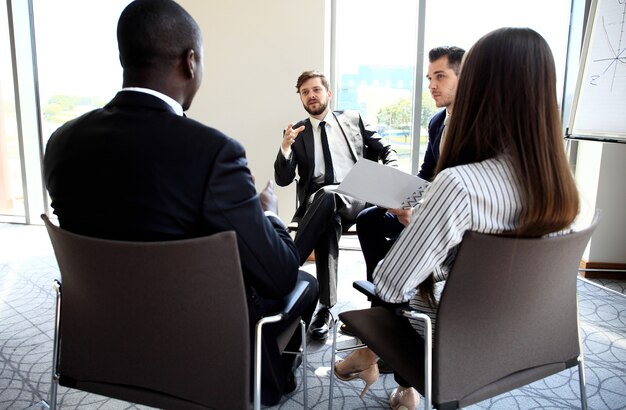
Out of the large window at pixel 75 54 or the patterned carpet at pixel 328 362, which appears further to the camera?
the large window at pixel 75 54

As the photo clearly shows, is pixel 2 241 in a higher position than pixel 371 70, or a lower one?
lower

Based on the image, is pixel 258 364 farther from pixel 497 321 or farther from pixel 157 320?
pixel 497 321

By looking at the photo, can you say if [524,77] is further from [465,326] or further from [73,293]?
[73,293]

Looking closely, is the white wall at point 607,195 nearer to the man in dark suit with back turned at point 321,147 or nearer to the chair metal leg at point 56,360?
the man in dark suit with back turned at point 321,147

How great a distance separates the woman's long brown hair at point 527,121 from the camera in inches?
42.0

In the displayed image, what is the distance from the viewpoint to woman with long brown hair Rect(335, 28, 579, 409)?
3.47 feet

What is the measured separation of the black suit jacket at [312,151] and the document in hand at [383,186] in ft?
4.28

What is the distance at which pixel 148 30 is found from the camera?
1.18 metres

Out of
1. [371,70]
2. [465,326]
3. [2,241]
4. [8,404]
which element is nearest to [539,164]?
[465,326]

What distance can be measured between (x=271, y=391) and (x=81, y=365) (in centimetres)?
51

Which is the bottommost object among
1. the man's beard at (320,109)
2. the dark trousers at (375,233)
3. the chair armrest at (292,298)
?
the dark trousers at (375,233)

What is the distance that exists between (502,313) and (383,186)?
0.57 m

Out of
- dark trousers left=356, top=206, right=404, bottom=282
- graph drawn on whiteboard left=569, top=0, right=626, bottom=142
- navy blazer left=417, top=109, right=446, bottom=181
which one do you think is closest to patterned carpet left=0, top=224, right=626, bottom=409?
dark trousers left=356, top=206, right=404, bottom=282

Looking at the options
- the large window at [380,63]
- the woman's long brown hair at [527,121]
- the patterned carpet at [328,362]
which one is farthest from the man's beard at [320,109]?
the woman's long brown hair at [527,121]
